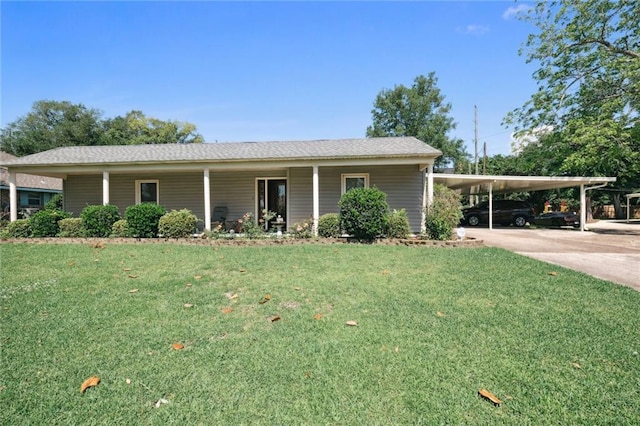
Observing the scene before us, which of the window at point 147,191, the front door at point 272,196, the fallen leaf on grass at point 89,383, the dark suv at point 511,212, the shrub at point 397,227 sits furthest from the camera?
the dark suv at point 511,212

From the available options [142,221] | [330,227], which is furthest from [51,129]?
[330,227]

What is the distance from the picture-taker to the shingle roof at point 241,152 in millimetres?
11297

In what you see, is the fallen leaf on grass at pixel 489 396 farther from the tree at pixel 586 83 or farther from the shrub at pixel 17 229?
the tree at pixel 586 83

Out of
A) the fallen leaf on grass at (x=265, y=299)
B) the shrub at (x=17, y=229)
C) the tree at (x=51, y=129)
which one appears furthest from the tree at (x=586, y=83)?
the tree at (x=51, y=129)

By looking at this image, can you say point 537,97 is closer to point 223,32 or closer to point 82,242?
point 223,32

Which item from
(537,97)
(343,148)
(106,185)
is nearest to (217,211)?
(106,185)

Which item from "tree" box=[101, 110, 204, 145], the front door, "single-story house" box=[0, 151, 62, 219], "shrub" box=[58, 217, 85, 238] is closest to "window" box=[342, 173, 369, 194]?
the front door

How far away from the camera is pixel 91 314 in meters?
3.64

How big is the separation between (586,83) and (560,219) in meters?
7.45

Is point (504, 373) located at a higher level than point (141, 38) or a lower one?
lower

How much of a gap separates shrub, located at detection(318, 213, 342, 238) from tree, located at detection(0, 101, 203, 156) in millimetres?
29832

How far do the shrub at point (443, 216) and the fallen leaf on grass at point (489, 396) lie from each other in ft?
26.1

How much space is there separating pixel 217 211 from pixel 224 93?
6414 mm

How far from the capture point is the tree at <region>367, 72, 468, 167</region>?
34.1 meters
